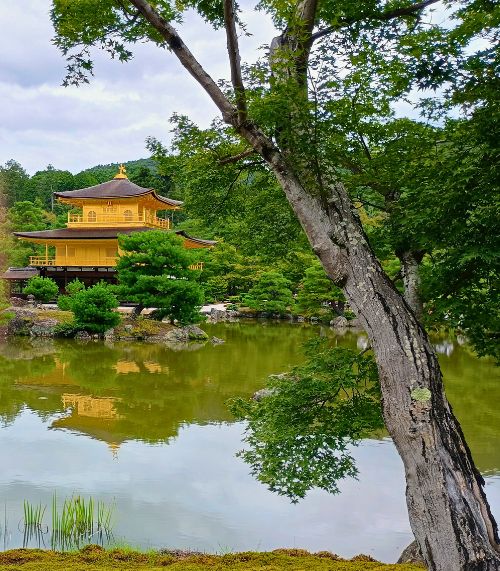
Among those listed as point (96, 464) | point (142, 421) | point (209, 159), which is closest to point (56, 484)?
point (96, 464)

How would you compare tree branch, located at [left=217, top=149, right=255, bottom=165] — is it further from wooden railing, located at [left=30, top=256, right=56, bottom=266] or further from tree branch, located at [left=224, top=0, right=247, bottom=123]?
wooden railing, located at [left=30, top=256, right=56, bottom=266]

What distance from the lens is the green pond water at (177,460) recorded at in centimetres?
394

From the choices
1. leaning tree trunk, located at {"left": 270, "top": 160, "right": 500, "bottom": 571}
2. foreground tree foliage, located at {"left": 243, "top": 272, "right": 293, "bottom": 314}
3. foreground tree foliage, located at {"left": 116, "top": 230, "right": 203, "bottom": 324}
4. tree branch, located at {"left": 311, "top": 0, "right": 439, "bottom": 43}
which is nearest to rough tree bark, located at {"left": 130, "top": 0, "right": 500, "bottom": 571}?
leaning tree trunk, located at {"left": 270, "top": 160, "right": 500, "bottom": 571}

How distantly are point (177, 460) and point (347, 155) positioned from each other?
390 cm

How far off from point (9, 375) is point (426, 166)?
29.4 feet

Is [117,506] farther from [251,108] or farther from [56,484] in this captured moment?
[251,108]

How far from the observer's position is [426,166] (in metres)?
2.42

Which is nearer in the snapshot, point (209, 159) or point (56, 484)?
point (209, 159)

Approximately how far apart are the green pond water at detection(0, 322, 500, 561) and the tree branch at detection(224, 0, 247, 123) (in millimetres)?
2256

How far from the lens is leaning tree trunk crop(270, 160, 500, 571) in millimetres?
1859

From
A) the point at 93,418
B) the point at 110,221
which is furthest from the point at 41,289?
the point at 93,418

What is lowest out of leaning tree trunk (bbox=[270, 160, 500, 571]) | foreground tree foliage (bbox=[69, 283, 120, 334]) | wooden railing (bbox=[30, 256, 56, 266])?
leaning tree trunk (bbox=[270, 160, 500, 571])

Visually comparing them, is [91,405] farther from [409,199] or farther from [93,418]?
[409,199]

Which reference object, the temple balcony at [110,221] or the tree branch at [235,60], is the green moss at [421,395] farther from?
the temple balcony at [110,221]
